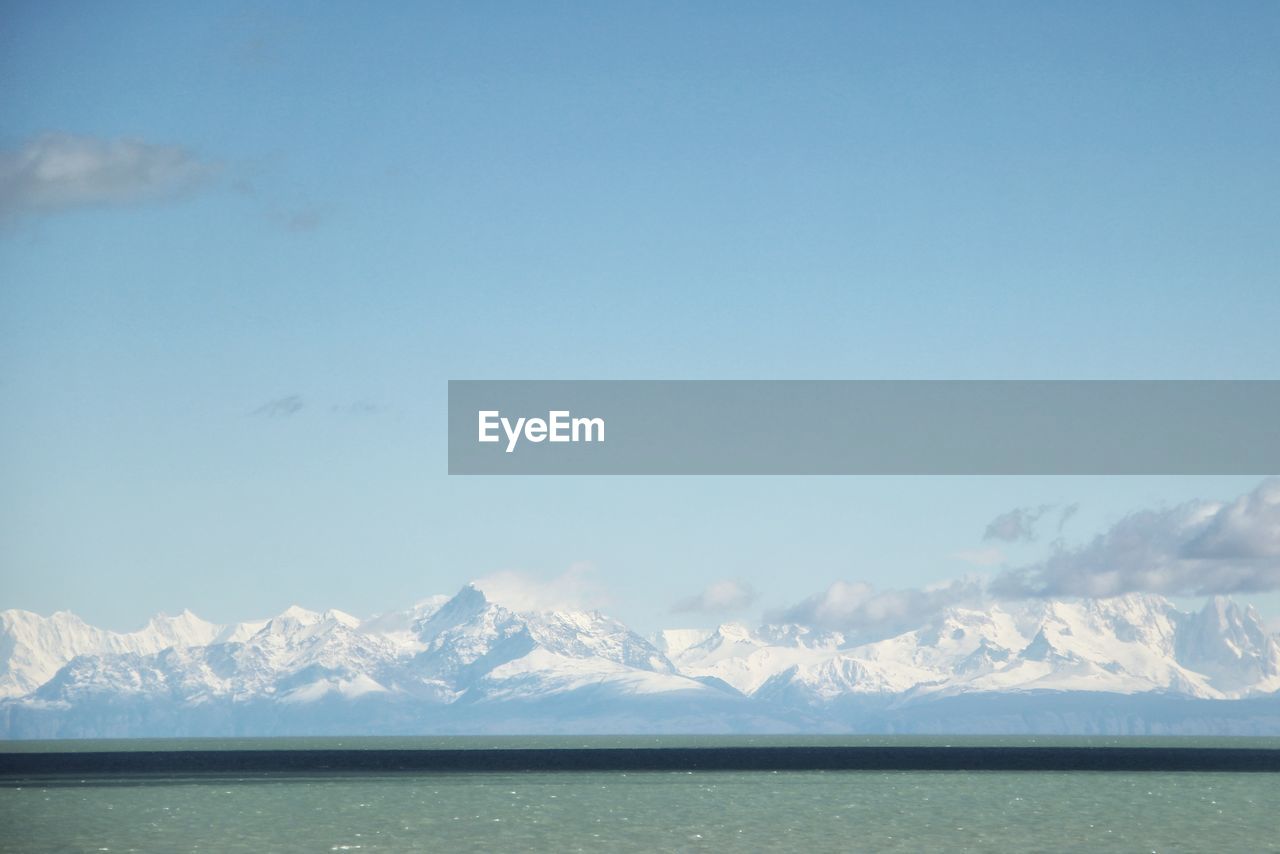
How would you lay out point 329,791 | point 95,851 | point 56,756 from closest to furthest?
1. point 95,851
2. point 329,791
3. point 56,756

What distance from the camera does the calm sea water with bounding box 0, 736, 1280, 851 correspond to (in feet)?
242

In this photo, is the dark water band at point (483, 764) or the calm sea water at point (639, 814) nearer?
the calm sea water at point (639, 814)

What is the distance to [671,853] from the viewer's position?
68.6 metres

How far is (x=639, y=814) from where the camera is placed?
94.4m

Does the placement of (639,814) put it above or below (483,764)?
above

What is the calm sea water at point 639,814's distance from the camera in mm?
73750

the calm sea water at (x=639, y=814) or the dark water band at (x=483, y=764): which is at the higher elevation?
the calm sea water at (x=639, y=814)

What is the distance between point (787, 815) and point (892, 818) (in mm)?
5899

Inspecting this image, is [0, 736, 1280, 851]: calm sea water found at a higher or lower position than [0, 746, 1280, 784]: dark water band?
higher

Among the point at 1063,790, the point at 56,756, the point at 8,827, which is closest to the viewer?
the point at 8,827

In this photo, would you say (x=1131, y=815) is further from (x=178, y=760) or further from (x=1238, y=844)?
(x=178, y=760)

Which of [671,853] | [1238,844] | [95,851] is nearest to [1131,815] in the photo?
[1238,844]

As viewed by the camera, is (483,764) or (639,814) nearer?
(639,814)

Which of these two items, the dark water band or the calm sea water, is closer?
the calm sea water
